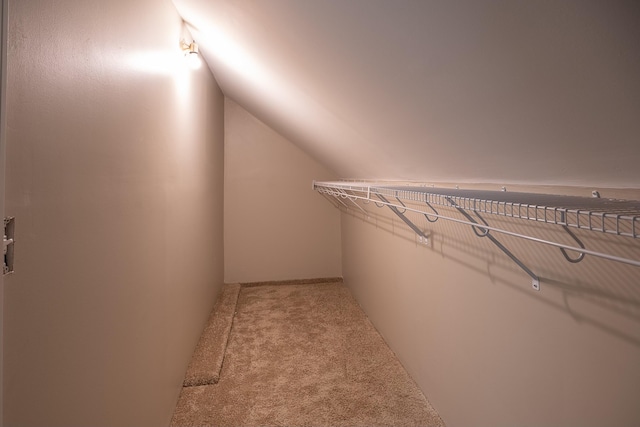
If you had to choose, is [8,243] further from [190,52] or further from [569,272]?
[190,52]

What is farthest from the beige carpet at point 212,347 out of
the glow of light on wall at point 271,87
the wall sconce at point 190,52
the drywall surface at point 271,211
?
the wall sconce at point 190,52

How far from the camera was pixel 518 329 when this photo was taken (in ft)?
3.59

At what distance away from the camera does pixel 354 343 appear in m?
2.43

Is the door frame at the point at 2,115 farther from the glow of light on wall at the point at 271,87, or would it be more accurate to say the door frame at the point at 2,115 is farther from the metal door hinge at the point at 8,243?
the glow of light on wall at the point at 271,87

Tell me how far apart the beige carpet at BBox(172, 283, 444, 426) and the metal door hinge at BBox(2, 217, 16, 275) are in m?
1.40

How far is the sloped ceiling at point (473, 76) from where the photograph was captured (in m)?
0.57

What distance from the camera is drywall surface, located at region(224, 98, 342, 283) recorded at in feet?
12.6

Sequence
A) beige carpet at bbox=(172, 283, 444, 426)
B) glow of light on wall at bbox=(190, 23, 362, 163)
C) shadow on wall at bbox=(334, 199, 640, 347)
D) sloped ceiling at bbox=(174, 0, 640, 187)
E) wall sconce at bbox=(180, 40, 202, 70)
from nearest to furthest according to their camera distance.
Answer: sloped ceiling at bbox=(174, 0, 640, 187), shadow on wall at bbox=(334, 199, 640, 347), beige carpet at bbox=(172, 283, 444, 426), glow of light on wall at bbox=(190, 23, 362, 163), wall sconce at bbox=(180, 40, 202, 70)

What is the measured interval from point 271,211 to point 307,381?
2276 millimetres

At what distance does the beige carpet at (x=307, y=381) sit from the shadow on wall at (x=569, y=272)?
923 mm

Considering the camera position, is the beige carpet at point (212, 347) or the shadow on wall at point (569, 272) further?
the beige carpet at point (212, 347)

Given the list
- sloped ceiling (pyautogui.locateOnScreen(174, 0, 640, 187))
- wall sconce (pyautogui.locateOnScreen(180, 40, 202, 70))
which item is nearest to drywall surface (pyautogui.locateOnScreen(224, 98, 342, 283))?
wall sconce (pyautogui.locateOnScreen(180, 40, 202, 70))

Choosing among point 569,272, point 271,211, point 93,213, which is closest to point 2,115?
point 93,213

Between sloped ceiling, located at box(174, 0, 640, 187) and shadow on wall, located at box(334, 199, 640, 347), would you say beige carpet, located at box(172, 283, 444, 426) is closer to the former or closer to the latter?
shadow on wall, located at box(334, 199, 640, 347)
